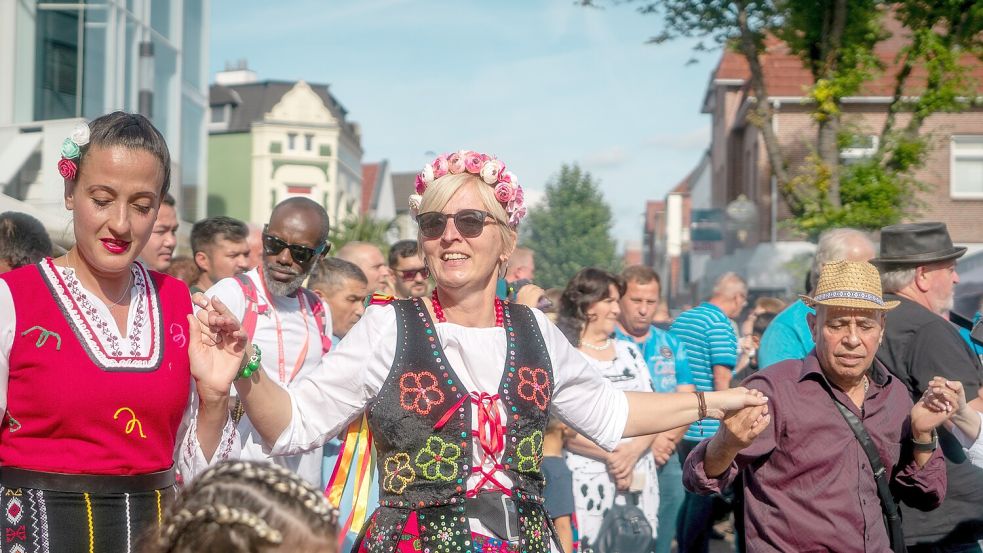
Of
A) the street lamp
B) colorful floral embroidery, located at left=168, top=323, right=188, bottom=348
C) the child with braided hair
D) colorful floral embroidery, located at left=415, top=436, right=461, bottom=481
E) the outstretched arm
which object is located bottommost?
colorful floral embroidery, located at left=415, top=436, right=461, bottom=481

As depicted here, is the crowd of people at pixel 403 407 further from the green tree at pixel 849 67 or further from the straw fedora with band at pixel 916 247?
the green tree at pixel 849 67

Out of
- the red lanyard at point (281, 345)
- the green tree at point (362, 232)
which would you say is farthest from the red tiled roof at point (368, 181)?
the red lanyard at point (281, 345)

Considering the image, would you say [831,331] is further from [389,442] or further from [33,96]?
[33,96]

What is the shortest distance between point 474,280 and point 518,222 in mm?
313

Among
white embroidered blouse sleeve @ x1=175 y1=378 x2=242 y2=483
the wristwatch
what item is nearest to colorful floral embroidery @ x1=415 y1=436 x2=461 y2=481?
white embroidered blouse sleeve @ x1=175 y1=378 x2=242 y2=483

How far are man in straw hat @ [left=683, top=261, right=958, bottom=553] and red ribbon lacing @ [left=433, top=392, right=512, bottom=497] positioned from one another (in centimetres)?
111

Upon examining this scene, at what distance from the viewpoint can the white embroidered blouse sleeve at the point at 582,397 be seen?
3.52 meters

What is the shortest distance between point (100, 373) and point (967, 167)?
28.8m

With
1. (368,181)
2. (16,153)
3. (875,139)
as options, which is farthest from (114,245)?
(368,181)

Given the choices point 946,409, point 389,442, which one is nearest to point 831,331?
point 946,409

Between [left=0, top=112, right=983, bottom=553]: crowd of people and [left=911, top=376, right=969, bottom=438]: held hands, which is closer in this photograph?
[left=0, top=112, right=983, bottom=553]: crowd of people

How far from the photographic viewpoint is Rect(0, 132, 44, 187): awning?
1315cm

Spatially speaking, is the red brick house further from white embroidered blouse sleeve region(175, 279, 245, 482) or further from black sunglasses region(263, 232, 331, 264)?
white embroidered blouse sleeve region(175, 279, 245, 482)

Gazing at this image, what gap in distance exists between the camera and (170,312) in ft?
10.4
